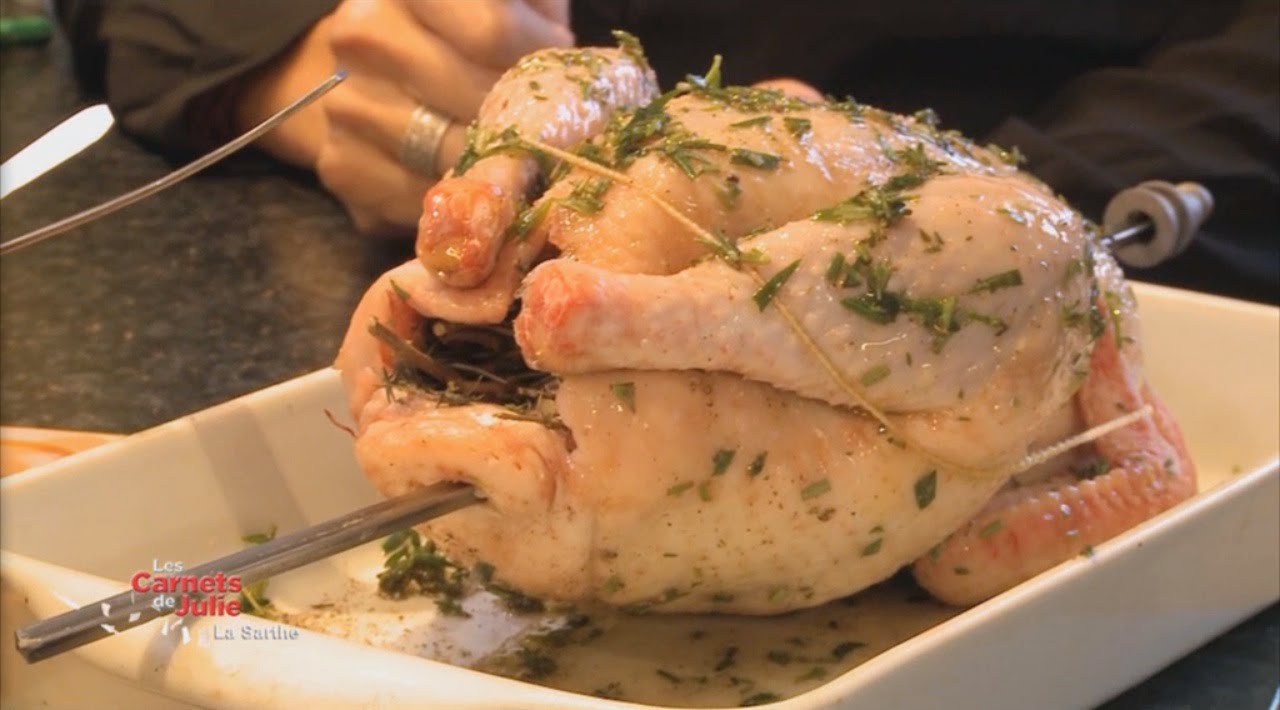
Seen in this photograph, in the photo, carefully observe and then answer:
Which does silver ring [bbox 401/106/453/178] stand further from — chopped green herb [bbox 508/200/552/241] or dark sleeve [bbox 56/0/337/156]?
chopped green herb [bbox 508/200/552/241]

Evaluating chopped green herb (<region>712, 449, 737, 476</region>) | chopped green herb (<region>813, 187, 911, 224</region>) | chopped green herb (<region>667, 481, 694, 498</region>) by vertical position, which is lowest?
chopped green herb (<region>667, 481, 694, 498</region>)

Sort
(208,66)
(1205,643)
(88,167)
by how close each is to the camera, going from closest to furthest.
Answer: (1205,643) < (208,66) < (88,167)

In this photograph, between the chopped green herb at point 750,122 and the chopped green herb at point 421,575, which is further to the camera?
the chopped green herb at point 421,575

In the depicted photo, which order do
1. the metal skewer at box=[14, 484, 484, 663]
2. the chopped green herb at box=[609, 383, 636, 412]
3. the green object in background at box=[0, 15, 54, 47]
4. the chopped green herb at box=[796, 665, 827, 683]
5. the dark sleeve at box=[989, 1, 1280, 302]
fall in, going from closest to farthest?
the metal skewer at box=[14, 484, 484, 663]
the chopped green herb at box=[609, 383, 636, 412]
the chopped green herb at box=[796, 665, 827, 683]
the dark sleeve at box=[989, 1, 1280, 302]
the green object in background at box=[0, 15, 54, 47]

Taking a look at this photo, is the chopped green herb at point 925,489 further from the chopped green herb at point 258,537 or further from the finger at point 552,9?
the finger at point 552,9

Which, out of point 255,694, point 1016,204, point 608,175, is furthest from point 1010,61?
point 255,694

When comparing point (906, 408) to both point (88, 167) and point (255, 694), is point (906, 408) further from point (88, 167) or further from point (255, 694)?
point (88, 167)

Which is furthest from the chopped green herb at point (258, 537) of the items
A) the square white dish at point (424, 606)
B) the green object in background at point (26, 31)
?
the green object in background at point (26, 31)

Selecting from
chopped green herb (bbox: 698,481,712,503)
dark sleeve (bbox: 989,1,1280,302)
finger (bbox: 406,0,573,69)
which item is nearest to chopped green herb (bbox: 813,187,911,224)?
chopped green herb (bbox: 698,481,712,503)
